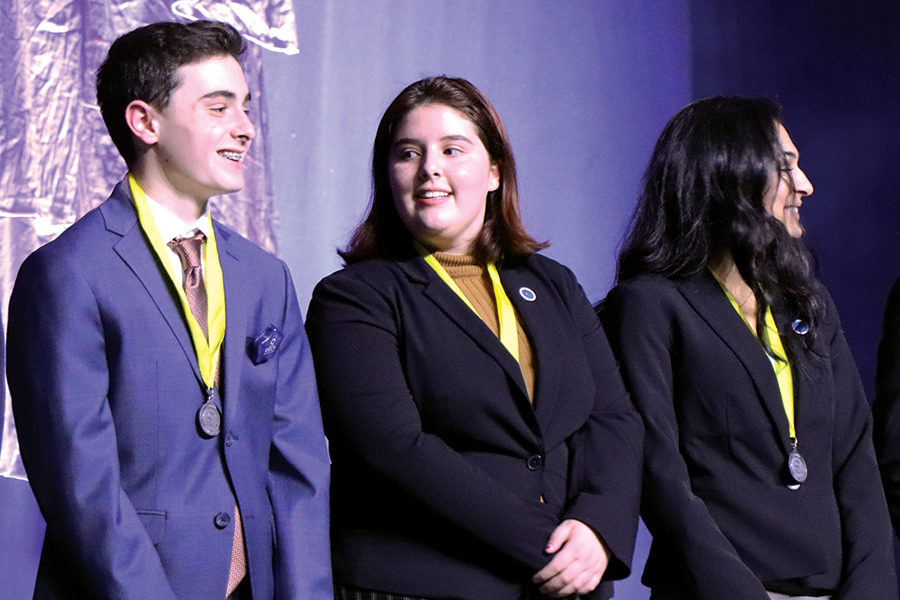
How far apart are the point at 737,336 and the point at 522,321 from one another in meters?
0.50

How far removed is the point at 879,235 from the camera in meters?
4.54

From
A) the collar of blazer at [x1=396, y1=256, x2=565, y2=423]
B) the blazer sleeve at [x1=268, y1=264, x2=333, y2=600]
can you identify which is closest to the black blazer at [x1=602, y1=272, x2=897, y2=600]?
the collar of blazer at [x1=396, y1=256, x2=565, y2=423]

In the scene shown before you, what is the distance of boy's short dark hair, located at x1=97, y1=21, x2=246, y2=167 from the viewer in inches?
89.4

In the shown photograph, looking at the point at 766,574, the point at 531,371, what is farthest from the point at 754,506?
the point at 531,371

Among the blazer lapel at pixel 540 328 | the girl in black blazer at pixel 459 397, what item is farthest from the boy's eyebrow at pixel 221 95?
the blazer lapel at pixel 540 328

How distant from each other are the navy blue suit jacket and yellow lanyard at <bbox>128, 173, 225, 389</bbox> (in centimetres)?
1

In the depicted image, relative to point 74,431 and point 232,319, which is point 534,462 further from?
point 74,431

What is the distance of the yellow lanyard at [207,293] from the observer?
6.99 ft

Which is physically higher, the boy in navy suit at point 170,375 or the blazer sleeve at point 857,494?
the boy in navy suit at point 170,375

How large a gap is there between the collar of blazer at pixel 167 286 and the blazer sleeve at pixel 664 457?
86 cm

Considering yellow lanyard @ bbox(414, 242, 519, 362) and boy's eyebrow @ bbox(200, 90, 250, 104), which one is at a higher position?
boy's eyebrow @ bbox(200, 90, 250, 104)

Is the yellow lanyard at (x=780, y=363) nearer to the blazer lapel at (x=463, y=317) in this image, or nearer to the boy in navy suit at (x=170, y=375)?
the blazer lapel at (x=463, y=317)

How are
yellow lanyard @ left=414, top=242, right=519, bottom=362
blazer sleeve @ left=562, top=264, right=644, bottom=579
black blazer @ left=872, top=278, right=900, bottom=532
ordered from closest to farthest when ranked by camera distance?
blazer sleeve @ left=562, top=264, right=644, bottom=579
yellow lanyard @ left=414, top=242, right=519, bottom=362
black blazer @ left=872, top=278, right=900, bottom=532

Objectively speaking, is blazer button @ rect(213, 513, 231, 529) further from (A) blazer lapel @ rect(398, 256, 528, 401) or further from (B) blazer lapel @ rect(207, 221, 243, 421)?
(A) blazer lapel @ rect(398, 256, 528, 401)
